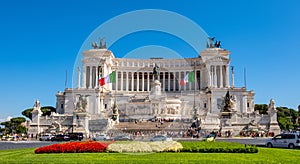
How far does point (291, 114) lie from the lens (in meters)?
126

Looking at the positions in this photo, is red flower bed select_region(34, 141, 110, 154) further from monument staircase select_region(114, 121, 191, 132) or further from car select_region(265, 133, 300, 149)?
monument staircase select_region(114, 121, 191, 132)

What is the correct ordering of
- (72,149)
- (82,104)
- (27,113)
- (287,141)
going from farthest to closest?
(27,113) < (82,104) < (287,141) < (72,149)

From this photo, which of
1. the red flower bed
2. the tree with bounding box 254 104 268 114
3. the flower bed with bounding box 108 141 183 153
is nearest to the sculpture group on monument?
the tree with bounding box 254 104 268 114

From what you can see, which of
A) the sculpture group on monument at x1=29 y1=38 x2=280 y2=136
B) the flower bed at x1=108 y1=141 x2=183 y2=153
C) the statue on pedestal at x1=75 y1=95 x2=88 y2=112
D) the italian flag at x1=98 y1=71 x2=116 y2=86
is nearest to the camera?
the flower bed at x1=108 y1=141 x2=183 y2=153

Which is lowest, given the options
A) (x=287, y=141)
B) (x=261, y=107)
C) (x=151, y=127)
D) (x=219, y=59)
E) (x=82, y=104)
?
(x=151, y=127)

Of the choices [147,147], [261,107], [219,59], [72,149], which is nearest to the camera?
[147,147]

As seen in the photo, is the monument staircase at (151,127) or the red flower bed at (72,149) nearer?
the red flower bed at (72,149)

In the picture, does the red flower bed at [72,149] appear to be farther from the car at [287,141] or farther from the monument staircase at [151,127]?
the monument staircase at [151,127]

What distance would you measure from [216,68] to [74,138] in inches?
2521

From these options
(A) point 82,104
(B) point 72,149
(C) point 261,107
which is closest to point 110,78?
(A) point 82,104

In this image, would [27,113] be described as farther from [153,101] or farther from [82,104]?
[82,104]

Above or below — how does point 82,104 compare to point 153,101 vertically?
below

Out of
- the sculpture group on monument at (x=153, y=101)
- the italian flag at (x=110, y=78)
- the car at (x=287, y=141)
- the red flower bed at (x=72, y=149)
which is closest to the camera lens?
the red flower bed at (x=72, y=149)

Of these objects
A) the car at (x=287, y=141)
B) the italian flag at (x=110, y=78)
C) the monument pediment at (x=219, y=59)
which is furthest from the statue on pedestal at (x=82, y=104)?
the monument pediment at (x=219, y=59)
